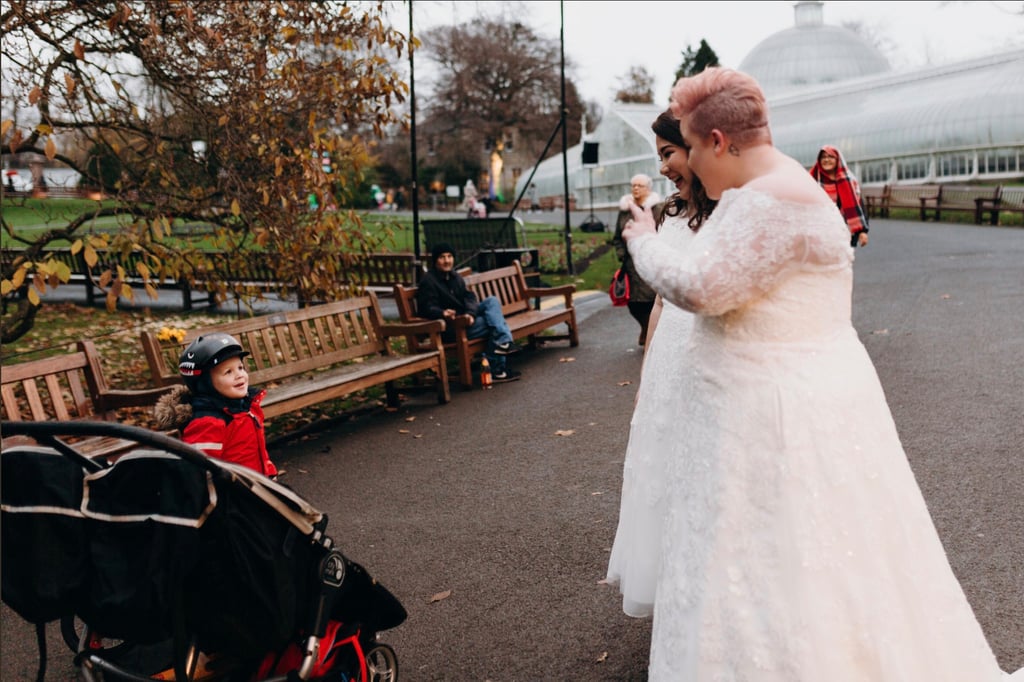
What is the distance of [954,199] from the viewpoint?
32.7 metres

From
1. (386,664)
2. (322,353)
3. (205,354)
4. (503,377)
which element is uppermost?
(205,354)

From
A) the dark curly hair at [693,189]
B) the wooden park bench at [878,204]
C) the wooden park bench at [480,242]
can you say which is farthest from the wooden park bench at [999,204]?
the dark curly hair at [693,189]

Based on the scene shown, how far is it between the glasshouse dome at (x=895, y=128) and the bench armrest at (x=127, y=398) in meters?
29.4

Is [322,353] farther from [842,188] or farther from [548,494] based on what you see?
[842,188]

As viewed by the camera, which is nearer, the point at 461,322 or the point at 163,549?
the point at 163,549

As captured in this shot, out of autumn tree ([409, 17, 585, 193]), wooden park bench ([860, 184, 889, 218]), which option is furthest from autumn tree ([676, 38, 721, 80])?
wooden park bench ([860, 184, 889, 218])

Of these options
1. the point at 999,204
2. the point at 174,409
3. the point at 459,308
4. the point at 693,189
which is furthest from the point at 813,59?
the point at 174,409

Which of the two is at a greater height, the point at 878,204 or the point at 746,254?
the point at 878,204

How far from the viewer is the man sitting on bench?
1003 centimetres

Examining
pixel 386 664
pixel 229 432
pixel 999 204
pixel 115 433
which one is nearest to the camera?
pixel 115 433

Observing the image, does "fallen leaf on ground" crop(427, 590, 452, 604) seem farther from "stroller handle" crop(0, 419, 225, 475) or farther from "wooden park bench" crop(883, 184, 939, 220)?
"wooden park bench" crop(883, 184, 939, 220)

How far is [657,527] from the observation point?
4.13 meters

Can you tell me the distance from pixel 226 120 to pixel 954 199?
2924 cm

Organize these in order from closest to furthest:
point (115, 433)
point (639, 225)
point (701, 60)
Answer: point (115, 433) → point (639, 225) → point (701, 60)
